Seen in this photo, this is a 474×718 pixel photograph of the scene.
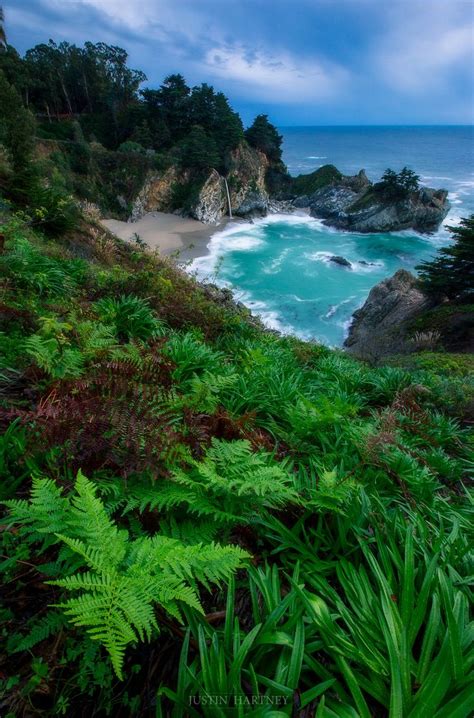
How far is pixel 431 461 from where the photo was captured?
3285 millimetres

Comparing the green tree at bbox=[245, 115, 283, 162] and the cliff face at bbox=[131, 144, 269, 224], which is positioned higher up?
the green tree at bbox=[245, 115, 283, 162]

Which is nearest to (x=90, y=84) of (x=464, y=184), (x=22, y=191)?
(x=22, y=191)

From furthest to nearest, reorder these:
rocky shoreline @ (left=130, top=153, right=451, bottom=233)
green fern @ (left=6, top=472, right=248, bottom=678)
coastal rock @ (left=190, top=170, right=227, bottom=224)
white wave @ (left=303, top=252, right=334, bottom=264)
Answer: rocky shoreline @ (left=130, top=153, right=451, bottom=233) < coastal rock @ (left=190, top=170, right=227, bottom=224) < white wave @ (left=303, top=252, right=334, bottom=264) < green fern @ (left=6, top=472, right=248, bottom=678)

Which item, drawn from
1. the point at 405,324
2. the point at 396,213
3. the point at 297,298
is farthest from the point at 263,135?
the point at 405,324

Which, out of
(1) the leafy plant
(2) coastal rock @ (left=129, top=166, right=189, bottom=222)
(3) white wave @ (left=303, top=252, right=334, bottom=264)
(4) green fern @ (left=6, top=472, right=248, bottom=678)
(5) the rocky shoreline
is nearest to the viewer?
(4) green fern @ (left=6, top=472, right=248, bottom=678)

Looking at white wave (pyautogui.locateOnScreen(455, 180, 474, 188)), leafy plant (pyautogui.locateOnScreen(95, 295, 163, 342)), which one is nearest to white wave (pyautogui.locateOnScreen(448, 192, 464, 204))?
white wave (pyautogui.locateOnScreen(455, 180, 474, 188))

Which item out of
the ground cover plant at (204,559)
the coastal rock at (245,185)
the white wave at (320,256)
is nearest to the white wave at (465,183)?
the coastal rock at (245,185)

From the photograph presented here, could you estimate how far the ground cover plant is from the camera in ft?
4.04

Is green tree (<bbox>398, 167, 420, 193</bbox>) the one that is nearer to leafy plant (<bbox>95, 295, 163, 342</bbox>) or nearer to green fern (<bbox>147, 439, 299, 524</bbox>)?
leafy plant (<bbox>95, 295, 163, 342</bbox>)

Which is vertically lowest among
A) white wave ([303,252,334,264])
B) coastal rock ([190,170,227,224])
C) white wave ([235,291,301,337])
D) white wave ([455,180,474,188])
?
white wave ([235,291,301,337])

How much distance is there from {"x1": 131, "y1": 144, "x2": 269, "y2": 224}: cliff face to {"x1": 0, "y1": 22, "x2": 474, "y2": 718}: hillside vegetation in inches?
1671

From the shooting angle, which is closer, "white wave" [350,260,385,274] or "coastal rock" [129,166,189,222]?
"white wave" [350,260,385,274]

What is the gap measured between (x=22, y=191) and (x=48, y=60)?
168 ft

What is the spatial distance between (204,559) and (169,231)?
4028 centimetres
